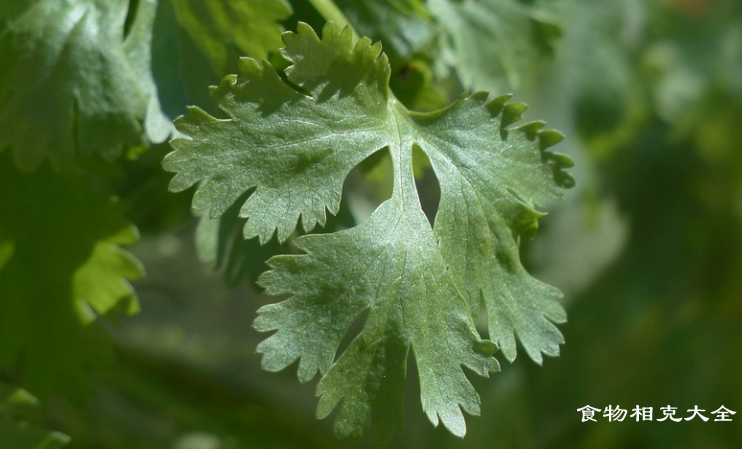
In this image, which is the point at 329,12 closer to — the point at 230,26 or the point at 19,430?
the point at 230,26

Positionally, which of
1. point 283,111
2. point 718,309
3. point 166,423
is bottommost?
point 718,309

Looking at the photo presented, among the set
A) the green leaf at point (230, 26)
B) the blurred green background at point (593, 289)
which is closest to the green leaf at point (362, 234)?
the green leaf at point (230, 26)

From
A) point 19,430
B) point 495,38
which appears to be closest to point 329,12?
point 495,38

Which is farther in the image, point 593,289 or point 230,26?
point 593,289

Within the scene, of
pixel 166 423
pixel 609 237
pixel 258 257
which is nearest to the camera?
pixel 258 257

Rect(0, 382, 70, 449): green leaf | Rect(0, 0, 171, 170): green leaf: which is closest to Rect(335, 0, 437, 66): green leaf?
Rect(0, 0, 171, 170): green leaf

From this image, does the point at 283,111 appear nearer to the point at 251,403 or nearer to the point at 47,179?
the point at 47,179

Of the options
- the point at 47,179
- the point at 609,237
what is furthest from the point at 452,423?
the point at 609,237
